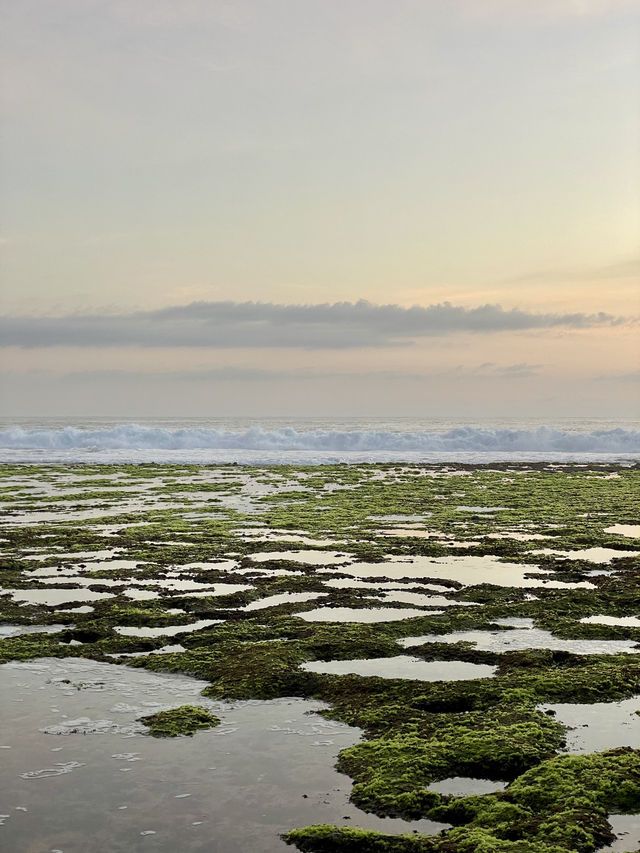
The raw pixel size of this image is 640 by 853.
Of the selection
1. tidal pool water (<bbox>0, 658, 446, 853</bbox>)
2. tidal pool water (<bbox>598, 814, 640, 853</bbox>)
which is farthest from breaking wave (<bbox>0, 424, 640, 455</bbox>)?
tidal pool water (<bbox>598, 814, 640, 853</bbox>)

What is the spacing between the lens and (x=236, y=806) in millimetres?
5430

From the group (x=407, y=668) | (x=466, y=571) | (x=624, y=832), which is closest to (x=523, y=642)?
(x=407, y=668)

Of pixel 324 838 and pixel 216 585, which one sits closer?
pixel 324 838

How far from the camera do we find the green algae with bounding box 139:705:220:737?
677 centimetres

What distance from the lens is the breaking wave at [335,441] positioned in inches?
2729

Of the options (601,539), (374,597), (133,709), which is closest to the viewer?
(133,709)

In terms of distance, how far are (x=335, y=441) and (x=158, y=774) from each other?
6872 centimetres

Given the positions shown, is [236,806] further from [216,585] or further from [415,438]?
[415,438]

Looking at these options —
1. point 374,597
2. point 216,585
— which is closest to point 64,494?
point 216,585

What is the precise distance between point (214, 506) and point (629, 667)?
19.0 metres

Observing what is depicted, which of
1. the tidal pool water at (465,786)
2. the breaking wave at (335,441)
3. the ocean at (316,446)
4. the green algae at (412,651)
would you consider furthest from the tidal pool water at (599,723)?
the breaking wave at (335,441)

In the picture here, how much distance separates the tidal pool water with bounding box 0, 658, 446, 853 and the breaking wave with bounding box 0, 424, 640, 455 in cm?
6127

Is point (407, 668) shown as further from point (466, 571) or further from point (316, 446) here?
point (316, 446)

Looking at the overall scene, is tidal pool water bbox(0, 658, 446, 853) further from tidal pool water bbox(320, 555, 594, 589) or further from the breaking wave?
the breaking wave
